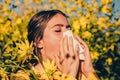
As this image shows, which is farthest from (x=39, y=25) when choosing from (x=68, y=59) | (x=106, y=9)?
(x=106, y=9)

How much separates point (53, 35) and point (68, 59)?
42cm

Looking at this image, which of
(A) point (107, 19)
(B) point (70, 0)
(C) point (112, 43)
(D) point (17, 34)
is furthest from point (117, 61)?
(D) point (17, 34)

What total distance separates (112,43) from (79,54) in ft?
9.98

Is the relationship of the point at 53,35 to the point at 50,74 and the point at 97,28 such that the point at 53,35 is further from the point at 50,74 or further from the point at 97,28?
the point at 97,28

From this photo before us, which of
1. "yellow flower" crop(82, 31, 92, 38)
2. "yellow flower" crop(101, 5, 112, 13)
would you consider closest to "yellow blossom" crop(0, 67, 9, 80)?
"yellow flower" crop(82, 31, 92, 38)

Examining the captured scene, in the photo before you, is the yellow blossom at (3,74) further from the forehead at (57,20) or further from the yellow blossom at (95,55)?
the yellow blossom at (95,55)

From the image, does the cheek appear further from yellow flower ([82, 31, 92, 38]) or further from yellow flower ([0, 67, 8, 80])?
yellow flower ([82, 31, 92, 38])

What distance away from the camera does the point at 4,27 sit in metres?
4.25

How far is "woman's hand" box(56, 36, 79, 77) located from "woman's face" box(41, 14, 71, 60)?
251 mm

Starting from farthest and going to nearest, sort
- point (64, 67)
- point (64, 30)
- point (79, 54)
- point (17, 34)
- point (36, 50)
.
Answer: point (17, 34)
point (36, 50)
point (64, 30)
point (79, 54)
point (64, 67)

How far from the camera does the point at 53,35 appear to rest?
1964 mm

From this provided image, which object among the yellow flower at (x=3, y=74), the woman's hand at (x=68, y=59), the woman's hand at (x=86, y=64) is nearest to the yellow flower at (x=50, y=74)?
the yellow flower at (x=3, y=74)

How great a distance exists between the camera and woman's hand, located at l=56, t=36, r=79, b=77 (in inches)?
61.1

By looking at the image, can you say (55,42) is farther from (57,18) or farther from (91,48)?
(91,48)
